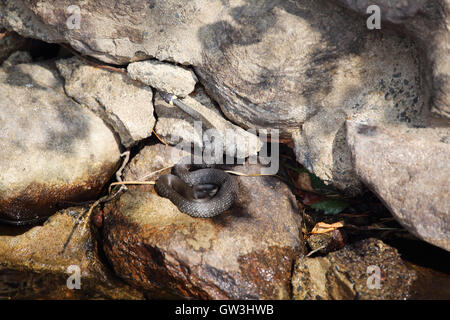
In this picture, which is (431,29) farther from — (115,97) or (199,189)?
(115,97)

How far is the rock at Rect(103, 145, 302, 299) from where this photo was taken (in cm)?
369

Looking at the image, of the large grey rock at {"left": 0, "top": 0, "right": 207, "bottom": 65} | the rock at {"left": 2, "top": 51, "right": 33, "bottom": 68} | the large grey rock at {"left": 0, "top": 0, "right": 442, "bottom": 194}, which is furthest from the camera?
the rock at {"left": 2, "top": 51, "right": 33, "bottom": 68}

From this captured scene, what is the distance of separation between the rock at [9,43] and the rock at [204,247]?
109 inches

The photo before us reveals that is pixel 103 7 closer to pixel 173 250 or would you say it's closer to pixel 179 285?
pixel 173 250

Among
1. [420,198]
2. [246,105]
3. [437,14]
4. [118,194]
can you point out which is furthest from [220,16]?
[420,198]

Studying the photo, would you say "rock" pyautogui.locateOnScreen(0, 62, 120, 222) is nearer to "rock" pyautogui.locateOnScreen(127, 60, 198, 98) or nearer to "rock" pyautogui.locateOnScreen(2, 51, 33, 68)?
"rock" pyautogui.locateOnScreen(2, 51, 33, 68)

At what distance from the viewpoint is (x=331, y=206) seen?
4508 millimetres

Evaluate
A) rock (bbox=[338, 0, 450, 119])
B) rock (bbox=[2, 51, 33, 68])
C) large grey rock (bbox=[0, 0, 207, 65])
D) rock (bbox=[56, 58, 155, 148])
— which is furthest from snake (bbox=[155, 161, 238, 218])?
rock (bbox=[2, 51, 33, 68])

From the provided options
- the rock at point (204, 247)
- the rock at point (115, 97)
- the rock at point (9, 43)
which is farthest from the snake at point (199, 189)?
the rock at point (9, 43)

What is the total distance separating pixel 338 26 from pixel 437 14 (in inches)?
34.3

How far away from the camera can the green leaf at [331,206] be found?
14.7ft

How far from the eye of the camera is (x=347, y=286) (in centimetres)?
361

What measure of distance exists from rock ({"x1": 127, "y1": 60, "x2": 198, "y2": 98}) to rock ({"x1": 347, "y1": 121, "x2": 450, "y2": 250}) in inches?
83.4

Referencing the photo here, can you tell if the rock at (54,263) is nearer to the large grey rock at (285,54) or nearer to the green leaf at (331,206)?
the large grey rock at (285,54)
